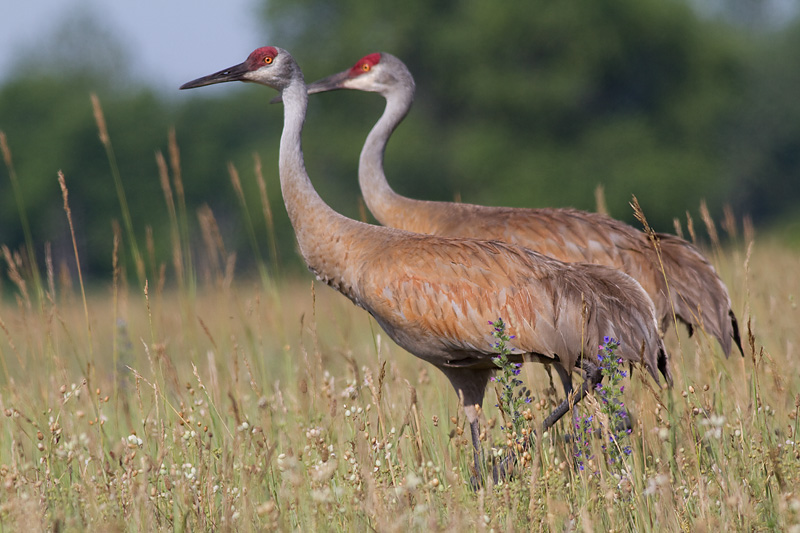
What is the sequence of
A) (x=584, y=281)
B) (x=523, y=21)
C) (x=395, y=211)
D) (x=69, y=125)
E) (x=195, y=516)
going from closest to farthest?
(x=195, y=516) → (x=584, y=281) → (x=395, y=211) → (x=523, y=21) → (x=69, y=125)

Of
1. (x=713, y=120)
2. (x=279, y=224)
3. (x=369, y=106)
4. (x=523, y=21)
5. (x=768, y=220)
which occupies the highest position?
(x=523, y=21)

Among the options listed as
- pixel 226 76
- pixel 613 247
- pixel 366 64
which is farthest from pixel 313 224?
pixel 366 64

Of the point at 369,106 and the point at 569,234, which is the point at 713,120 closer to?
the point at 369,106

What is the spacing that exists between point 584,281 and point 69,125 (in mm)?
36618

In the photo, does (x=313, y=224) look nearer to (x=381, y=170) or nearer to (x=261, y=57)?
(x=261, y=57)

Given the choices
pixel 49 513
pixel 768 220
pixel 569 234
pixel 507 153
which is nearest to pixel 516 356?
pixel 569 234

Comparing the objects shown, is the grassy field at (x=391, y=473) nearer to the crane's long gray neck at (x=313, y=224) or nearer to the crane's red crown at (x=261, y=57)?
the crane's long gray neck at (x=313, y=224)

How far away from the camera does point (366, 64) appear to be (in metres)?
6.77

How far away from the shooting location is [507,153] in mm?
23578

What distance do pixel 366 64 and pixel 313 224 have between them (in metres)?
2.61

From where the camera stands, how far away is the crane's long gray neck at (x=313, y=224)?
442 centimetres

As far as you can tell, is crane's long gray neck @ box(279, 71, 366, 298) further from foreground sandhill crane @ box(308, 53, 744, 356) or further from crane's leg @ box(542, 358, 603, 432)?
crane's leg @ box(542, 358, 603, 432)

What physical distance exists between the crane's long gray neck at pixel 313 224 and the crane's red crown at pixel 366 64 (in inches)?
78.8

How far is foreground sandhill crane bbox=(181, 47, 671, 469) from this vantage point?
3.96m
